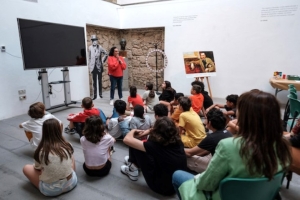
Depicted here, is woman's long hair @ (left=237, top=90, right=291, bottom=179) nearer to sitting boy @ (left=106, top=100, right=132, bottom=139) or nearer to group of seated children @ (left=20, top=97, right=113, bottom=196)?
group of seated children @ (left=20, top=97, right=113, bottom=196)

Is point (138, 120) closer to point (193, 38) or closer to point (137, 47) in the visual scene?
point (193, 38)

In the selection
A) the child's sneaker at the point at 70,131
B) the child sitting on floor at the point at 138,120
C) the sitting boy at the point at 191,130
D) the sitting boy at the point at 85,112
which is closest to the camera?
the sitting boy at the point at 191,130

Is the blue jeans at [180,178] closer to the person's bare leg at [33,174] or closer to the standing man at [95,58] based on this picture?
the person's bare leg at [33,174]

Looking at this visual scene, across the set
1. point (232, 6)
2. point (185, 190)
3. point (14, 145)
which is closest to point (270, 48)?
point (232, 6)

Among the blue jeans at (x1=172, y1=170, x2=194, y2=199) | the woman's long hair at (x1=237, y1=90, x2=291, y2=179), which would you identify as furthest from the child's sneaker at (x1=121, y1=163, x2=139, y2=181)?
the woman's long hair at (x1=237, y1=90, x2=291, y2=179)

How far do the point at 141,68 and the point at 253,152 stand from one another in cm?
639

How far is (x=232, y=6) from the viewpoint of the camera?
5207mm

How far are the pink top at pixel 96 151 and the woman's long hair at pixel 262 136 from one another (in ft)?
4.65

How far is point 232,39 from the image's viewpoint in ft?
17.5

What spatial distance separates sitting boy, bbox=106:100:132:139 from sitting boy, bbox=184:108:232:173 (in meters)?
1.04

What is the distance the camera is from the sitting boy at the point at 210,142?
178 centimetres

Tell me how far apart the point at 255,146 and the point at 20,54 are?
4.50 m

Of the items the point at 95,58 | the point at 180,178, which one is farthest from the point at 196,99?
the point at 95,58

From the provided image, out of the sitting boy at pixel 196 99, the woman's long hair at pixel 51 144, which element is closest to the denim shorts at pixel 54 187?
the woman's long hair at pixel 51 144
